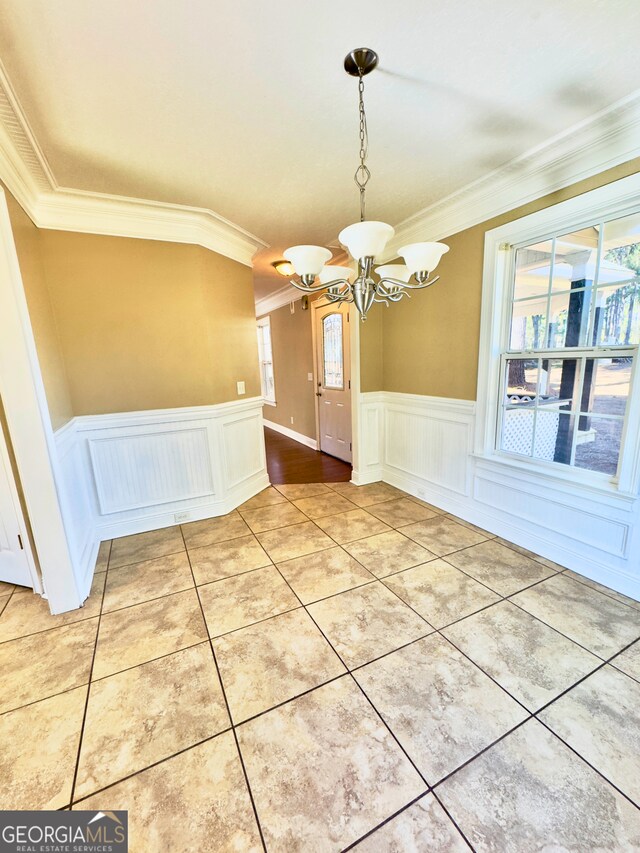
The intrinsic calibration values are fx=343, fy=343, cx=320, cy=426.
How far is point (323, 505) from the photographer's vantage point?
342 cm

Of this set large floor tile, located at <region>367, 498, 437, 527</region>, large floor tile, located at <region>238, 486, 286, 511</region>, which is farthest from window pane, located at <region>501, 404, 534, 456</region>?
large floor tile, located at <region>238, 486, 286, 511</region>

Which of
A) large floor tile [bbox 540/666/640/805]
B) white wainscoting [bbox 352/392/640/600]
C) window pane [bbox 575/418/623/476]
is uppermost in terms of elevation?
window pane [bbox 575/418/623/476]

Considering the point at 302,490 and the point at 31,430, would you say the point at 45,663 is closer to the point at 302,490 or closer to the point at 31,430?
the point at 31,430

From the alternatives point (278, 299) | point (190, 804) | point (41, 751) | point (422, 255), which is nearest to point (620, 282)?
point (422, 255)

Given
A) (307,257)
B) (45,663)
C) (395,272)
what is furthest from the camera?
(395,272)

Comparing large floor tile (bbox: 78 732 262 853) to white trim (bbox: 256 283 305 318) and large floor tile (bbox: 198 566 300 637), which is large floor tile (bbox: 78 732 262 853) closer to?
large floor tile (bbox: 198 566 300 637)

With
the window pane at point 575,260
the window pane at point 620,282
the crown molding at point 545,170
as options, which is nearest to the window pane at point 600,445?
the window pane at point 620,282

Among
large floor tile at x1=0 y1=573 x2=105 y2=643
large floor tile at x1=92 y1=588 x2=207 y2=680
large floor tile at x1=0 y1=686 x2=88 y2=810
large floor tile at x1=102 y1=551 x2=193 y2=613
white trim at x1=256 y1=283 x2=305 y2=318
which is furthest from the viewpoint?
white trim at x1=256 y1=283 x2=305 y2=318

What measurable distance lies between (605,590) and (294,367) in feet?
15.6

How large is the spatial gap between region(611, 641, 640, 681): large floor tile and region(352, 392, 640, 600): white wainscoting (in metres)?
0.48

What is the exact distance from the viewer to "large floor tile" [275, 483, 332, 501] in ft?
12.1

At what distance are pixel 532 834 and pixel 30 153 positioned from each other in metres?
3.66

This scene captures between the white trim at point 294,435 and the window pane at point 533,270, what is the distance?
3.60 m

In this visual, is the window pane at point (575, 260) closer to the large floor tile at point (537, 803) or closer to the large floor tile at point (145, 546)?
the large floor tile at point (537, 803)
